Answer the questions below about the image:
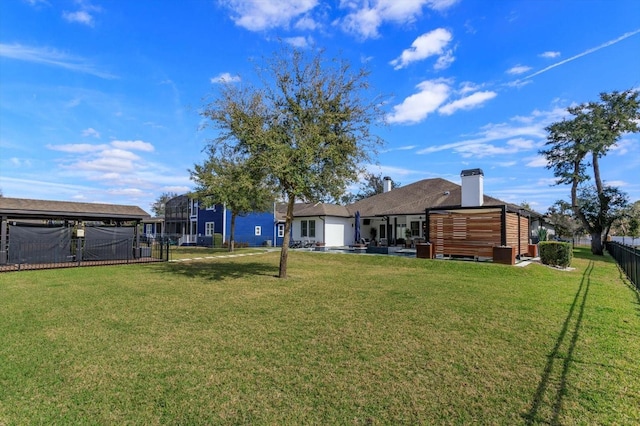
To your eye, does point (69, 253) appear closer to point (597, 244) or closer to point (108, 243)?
point (108, 243)

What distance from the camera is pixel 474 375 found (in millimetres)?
3896

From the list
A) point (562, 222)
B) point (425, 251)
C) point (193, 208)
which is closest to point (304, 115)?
point (425, 251)

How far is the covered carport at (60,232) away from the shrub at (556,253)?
65.5 feet

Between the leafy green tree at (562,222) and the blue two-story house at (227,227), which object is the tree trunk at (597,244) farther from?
the blue two-story house at (227,227)

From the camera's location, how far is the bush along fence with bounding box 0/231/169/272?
14.5 meters

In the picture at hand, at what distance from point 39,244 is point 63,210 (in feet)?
6.07

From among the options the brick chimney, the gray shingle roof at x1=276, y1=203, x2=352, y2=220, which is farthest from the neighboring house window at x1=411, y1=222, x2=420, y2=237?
the brick chimney

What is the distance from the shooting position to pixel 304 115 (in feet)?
34.3

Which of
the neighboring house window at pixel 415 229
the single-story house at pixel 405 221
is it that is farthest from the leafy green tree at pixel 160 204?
the neighboring house window at pixel 415 229

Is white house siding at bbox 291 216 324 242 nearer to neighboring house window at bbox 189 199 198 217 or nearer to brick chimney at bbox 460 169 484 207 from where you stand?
neighboring house window at bbox 189 199 198 217

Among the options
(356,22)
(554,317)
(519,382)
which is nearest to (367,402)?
(519,382)

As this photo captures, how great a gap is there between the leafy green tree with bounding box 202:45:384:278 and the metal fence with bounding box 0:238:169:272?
9.76 meters

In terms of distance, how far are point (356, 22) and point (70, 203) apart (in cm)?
1682

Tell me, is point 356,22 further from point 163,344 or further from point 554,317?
point 163,344
